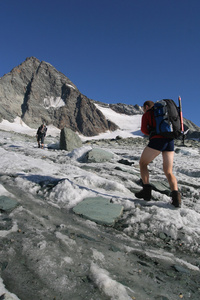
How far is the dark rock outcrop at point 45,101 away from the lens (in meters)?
98.2

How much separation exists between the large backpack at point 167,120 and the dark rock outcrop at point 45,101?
3807 inches

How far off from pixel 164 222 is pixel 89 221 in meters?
1.15

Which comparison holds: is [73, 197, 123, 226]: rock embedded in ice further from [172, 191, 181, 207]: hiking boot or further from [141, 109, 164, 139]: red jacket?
[141, 109, 164, 139]: red jacket

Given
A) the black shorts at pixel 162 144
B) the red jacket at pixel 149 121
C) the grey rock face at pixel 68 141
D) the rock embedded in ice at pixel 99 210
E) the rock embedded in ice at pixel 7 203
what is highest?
the red jacket at pixel 149 121

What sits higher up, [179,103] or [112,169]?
[179,103]

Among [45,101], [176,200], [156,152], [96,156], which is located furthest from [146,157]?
[45,101]

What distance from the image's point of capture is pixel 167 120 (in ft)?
11.9

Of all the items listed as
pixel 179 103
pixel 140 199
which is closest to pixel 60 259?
pixel 140 199

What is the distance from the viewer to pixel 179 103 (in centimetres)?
375

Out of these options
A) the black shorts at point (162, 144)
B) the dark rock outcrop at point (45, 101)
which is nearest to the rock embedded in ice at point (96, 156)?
the black shorts at point (162, 144)

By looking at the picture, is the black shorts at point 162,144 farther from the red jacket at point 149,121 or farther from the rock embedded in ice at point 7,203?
the rock embedded in ice at point 7,203

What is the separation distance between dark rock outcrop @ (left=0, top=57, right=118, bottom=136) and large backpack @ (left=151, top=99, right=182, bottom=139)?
96.7 m

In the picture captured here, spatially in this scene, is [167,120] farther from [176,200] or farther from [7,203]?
[7,203]

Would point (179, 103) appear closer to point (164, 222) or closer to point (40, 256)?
point (164, 222)
